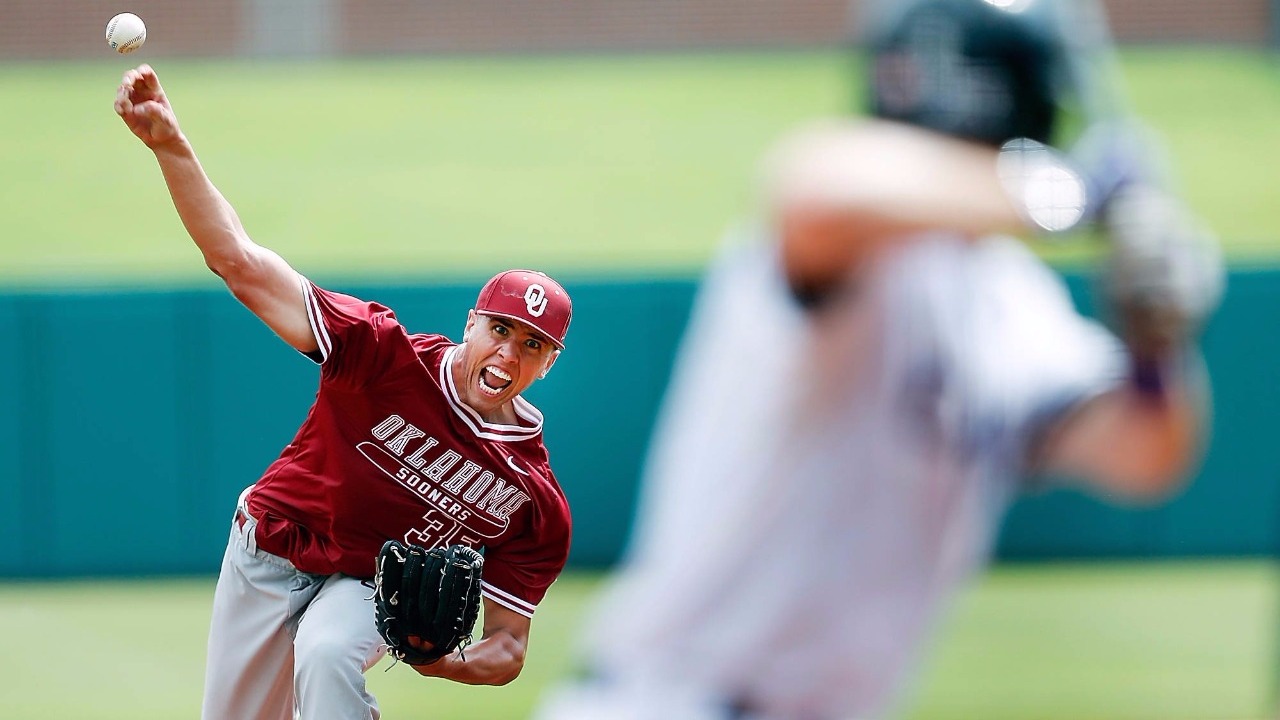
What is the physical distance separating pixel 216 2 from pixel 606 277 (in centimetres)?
1304

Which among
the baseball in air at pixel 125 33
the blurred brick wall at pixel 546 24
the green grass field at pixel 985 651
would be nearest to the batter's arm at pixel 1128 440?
the baseball in air at pixel 125 33

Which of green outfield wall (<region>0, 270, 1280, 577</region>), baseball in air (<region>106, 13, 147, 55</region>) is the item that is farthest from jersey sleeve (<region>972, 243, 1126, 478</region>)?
green outfield wall (<region>0, 270, 1280, 577</region>)

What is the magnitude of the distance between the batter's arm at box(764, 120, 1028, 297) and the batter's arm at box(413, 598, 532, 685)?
2285 mm

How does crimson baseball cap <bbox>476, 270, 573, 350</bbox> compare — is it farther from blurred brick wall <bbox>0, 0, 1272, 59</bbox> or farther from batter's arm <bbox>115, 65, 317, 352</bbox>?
blurred brick wall <bbox>0, 0, 1272, 59</bbox>

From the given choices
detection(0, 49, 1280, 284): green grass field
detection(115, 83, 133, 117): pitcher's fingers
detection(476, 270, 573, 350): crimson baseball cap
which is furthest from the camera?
detection(0, 49, 1280, 284): green grass field

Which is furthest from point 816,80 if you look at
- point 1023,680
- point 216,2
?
point 1023,680

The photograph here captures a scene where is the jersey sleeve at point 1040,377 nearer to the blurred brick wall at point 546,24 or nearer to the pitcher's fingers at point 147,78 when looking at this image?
the pitcher's fingers at point 147,78

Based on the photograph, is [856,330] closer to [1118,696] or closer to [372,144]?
[1118,696]

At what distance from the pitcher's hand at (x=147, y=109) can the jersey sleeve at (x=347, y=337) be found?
472mm

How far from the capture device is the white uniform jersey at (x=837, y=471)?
1944 millimetres

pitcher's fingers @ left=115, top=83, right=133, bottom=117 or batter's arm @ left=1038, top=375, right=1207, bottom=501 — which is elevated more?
pitcher's fingers @ left=115, top=83, right=133, bottom=117

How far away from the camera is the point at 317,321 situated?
3533mm

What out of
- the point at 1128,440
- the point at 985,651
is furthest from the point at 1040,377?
the point at 985,651

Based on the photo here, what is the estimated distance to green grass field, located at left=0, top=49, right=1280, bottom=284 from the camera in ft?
42.8
